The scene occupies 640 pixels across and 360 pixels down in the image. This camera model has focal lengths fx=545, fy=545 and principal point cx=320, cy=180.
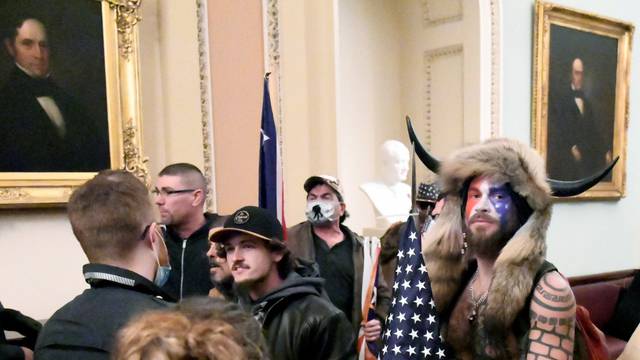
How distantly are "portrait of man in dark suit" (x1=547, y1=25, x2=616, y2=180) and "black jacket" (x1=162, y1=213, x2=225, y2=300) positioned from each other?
4.74 meters

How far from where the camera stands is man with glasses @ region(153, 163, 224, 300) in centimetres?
296

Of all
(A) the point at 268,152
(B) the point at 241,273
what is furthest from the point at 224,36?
(B) the point at 241,273

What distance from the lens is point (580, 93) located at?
6.56 m

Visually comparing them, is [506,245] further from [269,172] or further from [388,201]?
[388,201]

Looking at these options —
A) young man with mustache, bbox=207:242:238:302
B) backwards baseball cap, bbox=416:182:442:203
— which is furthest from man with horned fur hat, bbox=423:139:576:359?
backwards baseball cap, bbox=416:182:442:203

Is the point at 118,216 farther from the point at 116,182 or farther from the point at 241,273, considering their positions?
the point at 241,273

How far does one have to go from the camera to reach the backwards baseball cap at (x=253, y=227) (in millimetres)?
2131

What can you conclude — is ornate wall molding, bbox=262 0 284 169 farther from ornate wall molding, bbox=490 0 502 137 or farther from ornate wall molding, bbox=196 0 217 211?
ornate wall molding, bbox=490 0 502 137

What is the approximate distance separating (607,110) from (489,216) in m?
5.91

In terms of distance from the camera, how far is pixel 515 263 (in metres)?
1.83

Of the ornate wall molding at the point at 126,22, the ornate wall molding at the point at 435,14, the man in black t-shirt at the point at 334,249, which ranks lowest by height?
the man in black t-shirt at the point at 334,249

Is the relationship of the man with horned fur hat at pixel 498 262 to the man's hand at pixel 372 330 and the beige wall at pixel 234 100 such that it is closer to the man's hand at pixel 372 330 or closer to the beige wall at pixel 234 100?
the man's hand at pixel 372 330

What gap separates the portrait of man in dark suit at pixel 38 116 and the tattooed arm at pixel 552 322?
278 cm

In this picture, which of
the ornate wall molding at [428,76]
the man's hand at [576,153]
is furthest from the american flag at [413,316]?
the man's hand at [576,153]
